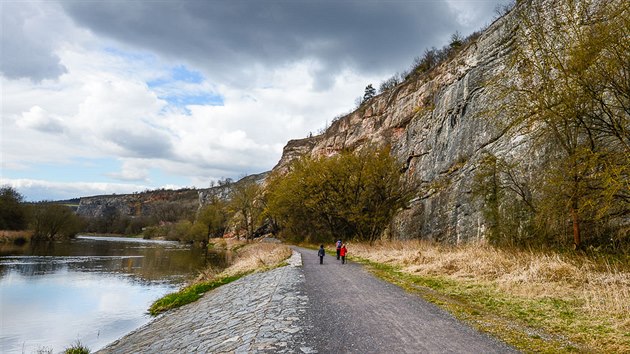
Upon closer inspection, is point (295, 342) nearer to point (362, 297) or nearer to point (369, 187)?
point (362, 297)

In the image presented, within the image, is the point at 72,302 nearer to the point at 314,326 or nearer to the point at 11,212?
the point at 314,326

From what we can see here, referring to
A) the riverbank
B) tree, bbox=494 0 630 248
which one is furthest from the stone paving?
the riverbank

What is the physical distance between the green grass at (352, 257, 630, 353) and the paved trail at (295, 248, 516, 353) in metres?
0.49

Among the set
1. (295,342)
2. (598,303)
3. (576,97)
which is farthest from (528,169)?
(295,342)

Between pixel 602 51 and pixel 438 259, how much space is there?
1040cm

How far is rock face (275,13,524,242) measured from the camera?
3097cm

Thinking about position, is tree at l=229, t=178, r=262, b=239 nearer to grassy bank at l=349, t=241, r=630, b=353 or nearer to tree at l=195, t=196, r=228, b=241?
tree at l=195, t=196, r=228, b=241

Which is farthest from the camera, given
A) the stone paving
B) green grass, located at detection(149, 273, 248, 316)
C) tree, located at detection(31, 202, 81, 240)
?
tree, located at detection(31, 202, 81, 240)

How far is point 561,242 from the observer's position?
19.0m

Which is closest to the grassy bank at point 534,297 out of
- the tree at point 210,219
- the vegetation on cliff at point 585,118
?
the vegetation on cliff at point 585,118

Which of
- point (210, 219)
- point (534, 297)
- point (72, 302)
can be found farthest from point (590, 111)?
point (210, 219)

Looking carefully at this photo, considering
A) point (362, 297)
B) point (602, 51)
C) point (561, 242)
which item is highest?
point (602, 51)

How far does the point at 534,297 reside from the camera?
10148 mm

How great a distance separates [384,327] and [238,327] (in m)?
3.12
